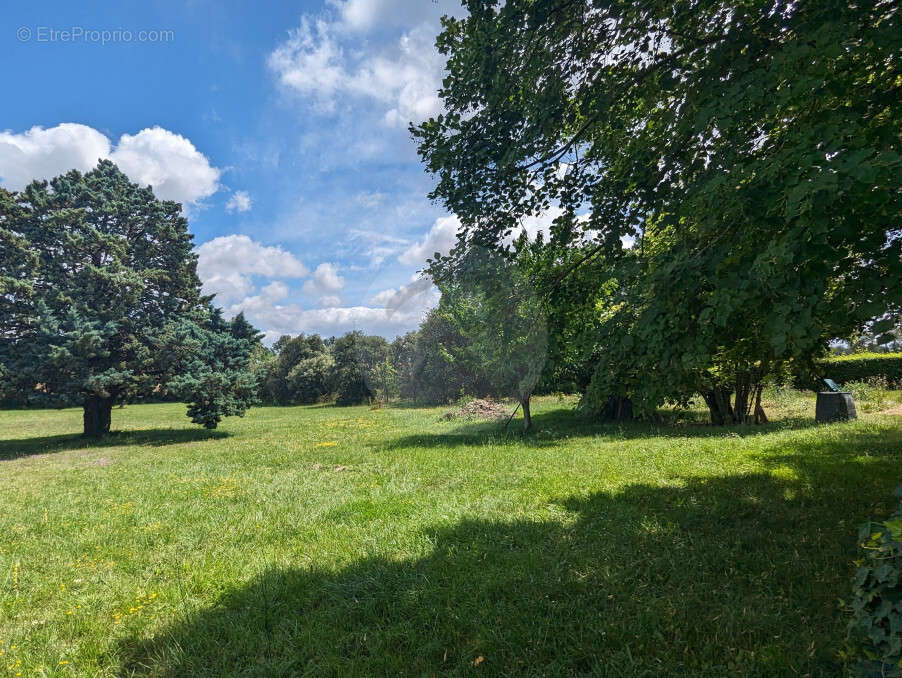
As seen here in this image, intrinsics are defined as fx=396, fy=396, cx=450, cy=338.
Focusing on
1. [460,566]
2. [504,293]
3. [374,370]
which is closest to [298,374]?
[374,370]

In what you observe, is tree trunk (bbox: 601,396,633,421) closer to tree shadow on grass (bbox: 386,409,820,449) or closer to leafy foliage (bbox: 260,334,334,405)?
tree shadow on grass (bbox: 386,409,820,449)

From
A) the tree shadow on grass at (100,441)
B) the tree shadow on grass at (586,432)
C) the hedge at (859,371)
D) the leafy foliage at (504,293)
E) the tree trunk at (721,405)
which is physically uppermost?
the leafy foliage at (504,293)

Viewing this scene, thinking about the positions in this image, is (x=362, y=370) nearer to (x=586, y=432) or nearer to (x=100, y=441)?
(x=100, y=441)

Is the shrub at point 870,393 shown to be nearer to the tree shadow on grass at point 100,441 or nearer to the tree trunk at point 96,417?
the tree shadow on grass at point 100,441

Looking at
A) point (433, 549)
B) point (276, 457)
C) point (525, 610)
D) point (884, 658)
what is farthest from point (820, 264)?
point (276, 457)

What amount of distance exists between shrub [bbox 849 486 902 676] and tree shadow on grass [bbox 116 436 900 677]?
2.97ft

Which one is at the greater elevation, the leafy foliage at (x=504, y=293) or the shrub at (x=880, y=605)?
the leafy foliage at (x=504, y=293)

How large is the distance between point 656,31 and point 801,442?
987cm

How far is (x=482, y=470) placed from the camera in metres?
9.22

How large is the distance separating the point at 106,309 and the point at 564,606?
2131cm

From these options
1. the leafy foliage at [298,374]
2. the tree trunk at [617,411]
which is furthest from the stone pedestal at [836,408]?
the leafy foliage at [298,374]

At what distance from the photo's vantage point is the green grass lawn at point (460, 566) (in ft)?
10.8

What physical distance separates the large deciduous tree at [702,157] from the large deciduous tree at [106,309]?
17521 mm

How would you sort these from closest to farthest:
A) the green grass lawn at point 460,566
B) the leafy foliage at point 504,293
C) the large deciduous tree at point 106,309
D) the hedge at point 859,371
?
the green grass lawn at point 460,566
the leafy foliage at point 504,293
the large deciduous tree at point 106,309
the hedge at point 859,371
